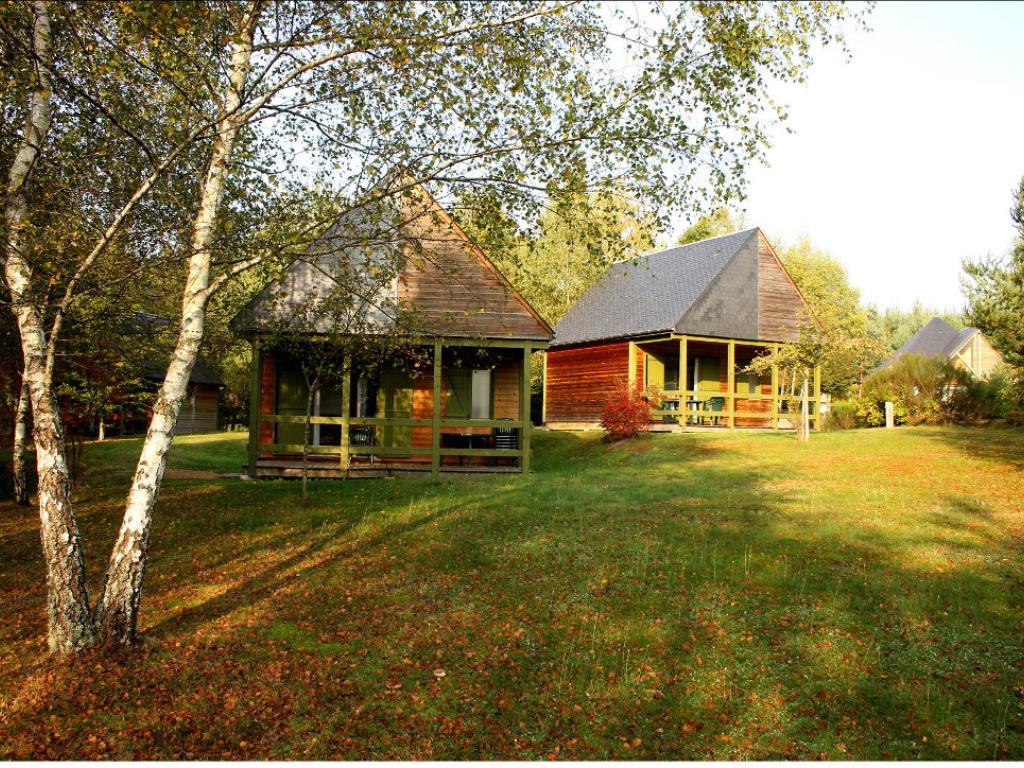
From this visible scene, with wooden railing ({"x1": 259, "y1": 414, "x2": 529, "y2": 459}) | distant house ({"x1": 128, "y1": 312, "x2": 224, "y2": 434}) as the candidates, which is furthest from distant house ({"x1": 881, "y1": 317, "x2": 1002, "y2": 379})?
distant house ({"x1": 128, "y1": 312, "x2": 224, "y2": 434})

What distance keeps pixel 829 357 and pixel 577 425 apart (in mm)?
11370

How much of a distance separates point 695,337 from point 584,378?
582cm

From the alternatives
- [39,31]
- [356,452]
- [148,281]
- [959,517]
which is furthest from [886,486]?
[39,31]

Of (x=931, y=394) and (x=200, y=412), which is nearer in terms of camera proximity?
(x=931, y=394)

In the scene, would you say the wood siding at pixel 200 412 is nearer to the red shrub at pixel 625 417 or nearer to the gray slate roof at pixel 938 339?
the red shrub at pixel 625 417

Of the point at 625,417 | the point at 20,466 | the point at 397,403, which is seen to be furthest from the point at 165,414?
the point at 625,417

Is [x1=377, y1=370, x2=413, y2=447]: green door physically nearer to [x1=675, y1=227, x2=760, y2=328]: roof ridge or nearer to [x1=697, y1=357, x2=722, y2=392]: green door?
[x1=675, y1=227, x2=760, y2=328]: roof ridge

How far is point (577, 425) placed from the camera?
99.5 feet

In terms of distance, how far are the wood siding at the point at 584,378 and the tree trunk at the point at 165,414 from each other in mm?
20737

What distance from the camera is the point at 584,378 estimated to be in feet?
99.1

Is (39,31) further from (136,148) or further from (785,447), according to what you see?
(785,447)

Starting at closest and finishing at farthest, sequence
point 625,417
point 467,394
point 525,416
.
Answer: point 525,416 < point 467,394 < point 625,417

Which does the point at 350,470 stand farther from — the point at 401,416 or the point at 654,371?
the point at 654,371

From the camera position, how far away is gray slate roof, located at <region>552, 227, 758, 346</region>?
2641 centimetres
